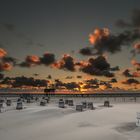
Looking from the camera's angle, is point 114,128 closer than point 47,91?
Yes

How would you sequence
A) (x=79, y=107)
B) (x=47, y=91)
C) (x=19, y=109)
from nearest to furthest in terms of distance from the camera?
(x=79, y=107) < (x=19, y=109) < (x=47, y=91)

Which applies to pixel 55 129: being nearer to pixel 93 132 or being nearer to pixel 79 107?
pixel 93 132

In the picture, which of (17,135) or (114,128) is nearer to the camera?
(17,135)

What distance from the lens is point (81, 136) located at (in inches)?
904

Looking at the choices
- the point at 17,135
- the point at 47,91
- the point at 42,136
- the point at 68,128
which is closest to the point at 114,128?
the point at 68,128

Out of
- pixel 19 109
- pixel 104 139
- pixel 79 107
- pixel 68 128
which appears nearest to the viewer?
pixel 104 139

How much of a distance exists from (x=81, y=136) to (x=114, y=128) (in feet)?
17.2

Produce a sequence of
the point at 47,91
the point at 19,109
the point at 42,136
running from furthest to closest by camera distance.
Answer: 1. the point at 47,91
2. the point at 19,109
3. the point at 42,136

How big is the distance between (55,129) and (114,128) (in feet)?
19.8

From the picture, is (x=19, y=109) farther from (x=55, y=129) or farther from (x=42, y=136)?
(x=42, y=136)

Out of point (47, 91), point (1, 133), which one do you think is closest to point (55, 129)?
point (1, 133)

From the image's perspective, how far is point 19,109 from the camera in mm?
48469

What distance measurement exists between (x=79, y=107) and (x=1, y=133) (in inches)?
876

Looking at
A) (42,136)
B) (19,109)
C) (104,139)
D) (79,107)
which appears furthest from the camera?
(19,109)
